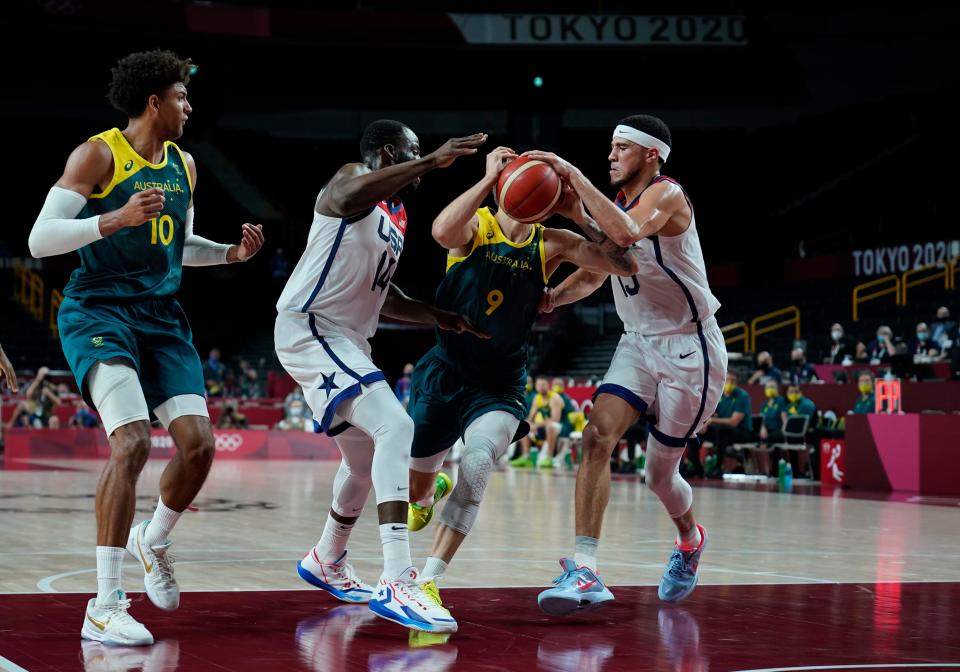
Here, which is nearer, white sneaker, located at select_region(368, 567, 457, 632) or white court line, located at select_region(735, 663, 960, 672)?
white court line, located at select_region(735, 663, 960, 672)

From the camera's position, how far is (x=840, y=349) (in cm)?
2242

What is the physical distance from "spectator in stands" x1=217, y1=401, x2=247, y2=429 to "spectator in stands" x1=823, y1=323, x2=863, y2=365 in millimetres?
11349

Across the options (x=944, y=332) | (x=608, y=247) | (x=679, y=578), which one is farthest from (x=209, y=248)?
(x=944, y=332)

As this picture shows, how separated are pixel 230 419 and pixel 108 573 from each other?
801 inches

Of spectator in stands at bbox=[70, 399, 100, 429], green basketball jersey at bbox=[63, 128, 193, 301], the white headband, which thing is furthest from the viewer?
spectator in stands at bbox=[70, 399, 100, 429]

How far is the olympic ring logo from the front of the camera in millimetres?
24281

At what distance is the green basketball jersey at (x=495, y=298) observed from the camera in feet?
A: 19.6

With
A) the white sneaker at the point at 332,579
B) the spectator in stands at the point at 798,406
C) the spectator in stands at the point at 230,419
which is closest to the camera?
the white sneaker at the point at 332,579

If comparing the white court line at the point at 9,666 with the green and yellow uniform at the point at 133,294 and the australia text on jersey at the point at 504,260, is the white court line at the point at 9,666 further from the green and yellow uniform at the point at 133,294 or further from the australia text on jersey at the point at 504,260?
the australia text on jersey at the point at 504,260

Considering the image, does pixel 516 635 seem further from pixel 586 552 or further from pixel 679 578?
pixel 679 578

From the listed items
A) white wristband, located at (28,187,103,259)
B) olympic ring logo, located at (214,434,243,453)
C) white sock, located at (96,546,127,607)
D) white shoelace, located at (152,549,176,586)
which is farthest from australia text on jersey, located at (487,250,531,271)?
olympic ring logo, located at (214,434,243,453)

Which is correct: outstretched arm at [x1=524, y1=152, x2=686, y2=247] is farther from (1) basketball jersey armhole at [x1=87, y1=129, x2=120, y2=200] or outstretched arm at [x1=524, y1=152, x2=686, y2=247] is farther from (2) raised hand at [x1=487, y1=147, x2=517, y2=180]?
(1) basketball jersey armhole at [x1=87, y1=129, x2=120, y2=200]

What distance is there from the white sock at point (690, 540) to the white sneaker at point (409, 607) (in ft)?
5.26

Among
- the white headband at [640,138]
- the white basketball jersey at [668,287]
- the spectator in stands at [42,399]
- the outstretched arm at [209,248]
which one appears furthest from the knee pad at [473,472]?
the spectator in stands at [42,399]
